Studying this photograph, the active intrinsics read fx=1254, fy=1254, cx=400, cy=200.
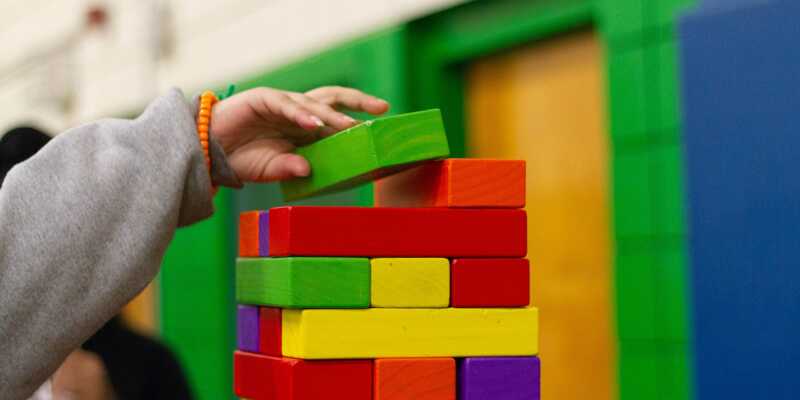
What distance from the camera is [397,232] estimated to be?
1.32 m

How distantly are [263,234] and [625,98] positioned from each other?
186 cm

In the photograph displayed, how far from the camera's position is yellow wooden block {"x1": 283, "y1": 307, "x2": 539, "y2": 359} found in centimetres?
129

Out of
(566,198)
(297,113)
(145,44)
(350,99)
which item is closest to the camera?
(297,113)

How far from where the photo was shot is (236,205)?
5172 mm

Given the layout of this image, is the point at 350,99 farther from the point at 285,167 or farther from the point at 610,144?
the point at 610,144

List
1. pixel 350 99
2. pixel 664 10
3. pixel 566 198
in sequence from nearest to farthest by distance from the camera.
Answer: pixel 350 99 < pixel 664 10 < pixel 566 198

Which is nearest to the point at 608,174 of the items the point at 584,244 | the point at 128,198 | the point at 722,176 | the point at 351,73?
the point at 584,244

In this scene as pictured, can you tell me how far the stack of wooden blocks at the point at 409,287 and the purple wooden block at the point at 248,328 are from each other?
3.7 inches

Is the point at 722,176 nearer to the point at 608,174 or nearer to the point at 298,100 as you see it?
the point at 608,174

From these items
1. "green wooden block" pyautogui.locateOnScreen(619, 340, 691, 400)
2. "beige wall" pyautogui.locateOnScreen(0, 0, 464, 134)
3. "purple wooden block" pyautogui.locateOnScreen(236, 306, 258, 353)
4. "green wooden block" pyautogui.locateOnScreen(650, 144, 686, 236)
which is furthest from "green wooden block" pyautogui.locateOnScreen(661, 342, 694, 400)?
"purple wooden block" pyautogui.locateOnScreen(236, 306, 258, 353)

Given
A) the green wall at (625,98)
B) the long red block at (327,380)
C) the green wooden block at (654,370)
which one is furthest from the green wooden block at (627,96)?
the long red block at (327,380)

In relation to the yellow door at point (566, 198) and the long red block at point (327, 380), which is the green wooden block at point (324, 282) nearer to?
the long red block at point (327, 380)

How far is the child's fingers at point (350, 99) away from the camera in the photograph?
1.46m

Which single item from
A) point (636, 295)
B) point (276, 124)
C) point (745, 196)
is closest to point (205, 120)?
point (276, 124)
